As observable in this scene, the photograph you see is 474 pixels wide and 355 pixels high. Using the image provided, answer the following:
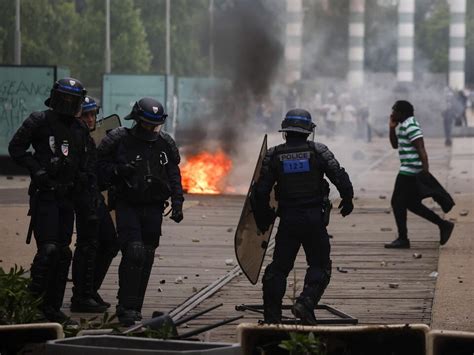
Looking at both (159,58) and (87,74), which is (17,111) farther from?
(159,58)

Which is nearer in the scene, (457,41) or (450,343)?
(450,343)

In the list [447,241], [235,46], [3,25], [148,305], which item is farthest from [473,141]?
[148,305]

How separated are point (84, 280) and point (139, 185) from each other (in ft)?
3.96

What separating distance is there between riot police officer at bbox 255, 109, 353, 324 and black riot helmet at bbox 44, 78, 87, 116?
4.82 feet

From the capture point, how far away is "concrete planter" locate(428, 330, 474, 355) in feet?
25.5

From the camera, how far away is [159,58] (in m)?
71.3

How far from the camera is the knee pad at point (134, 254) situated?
36.1ft

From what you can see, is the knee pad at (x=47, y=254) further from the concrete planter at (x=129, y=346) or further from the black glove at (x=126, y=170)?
the concrete planter at (x=129, y=346)

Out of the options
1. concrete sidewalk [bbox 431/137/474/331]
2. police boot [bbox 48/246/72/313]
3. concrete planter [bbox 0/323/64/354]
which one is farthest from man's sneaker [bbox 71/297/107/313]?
concrete planter [bbox 0/323/64/354]

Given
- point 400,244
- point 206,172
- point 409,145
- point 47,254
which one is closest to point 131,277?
point 47,254

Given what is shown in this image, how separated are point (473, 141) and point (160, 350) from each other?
44.6 meters

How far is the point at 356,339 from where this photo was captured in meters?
8.01

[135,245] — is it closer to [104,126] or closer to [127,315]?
[127,315]

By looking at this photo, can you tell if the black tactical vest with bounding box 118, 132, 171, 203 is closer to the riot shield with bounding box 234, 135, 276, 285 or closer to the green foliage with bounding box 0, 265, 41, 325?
the riot shield with bounding box 234, 135, 276, 285
